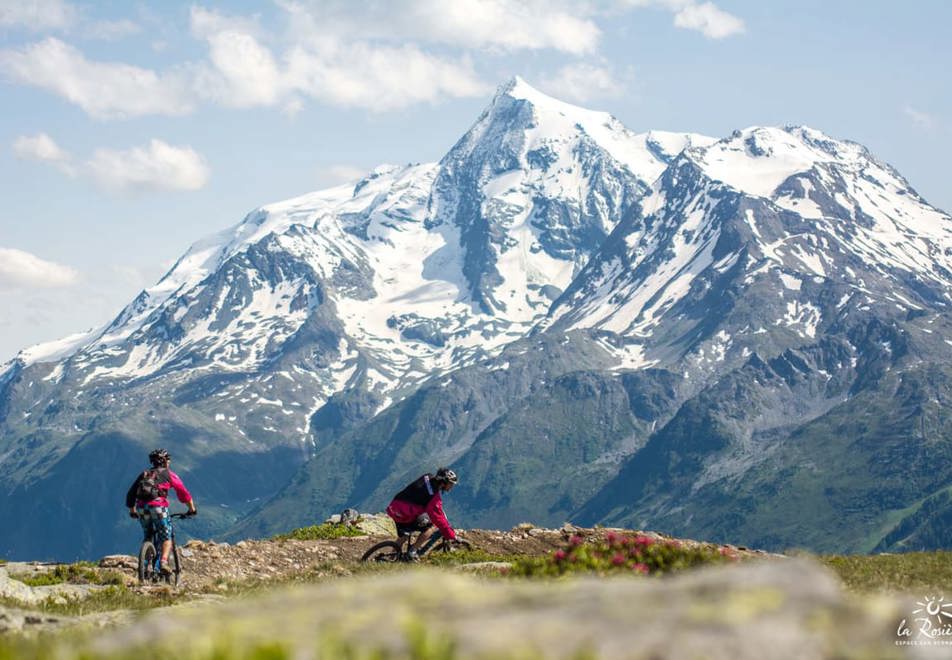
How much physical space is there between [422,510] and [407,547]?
1.16m

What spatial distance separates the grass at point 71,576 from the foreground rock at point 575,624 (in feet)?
60.2

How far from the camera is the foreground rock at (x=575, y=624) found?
8.03 m

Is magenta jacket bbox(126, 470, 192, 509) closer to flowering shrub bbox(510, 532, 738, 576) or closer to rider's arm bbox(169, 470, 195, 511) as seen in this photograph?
rider's arm bbox(169, 470, 195, 511)

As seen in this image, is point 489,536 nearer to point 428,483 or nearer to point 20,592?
point 428,483

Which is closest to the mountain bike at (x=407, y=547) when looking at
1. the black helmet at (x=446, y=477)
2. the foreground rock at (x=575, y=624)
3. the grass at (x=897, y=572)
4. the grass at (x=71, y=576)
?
the black helmet at (x=446, y=477)

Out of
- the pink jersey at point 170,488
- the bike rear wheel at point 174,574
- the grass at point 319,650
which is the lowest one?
the bike rear wheel at point 174,574

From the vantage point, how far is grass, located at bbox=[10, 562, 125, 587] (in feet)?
87.0

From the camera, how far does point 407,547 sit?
31.3 m

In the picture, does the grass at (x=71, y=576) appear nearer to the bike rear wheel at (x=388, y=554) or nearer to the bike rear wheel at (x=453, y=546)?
the bike rear wheel at (x=388, y=554)

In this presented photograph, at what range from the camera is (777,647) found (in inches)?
314

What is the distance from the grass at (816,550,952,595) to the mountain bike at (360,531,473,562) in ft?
33.9

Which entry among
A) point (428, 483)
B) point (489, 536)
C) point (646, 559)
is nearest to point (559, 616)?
point (646, 559)

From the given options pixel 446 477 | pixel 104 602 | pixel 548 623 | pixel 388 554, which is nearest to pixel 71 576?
pixel 104 602

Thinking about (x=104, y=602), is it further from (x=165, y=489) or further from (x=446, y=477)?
(x=446, y=477)
